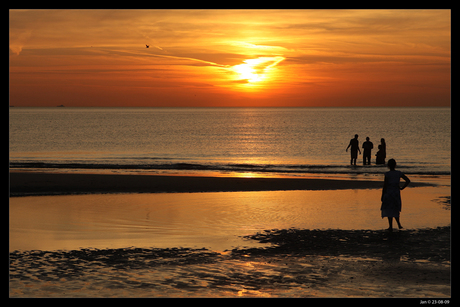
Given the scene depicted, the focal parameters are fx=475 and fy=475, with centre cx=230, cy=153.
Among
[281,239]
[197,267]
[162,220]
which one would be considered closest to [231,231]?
[281,239]

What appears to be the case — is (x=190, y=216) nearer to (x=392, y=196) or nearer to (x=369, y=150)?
(x=392, y=196)

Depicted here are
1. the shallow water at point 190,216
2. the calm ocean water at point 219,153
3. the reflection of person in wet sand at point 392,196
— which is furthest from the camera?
the calm ocean water at point 219,153

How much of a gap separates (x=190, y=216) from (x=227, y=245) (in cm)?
391

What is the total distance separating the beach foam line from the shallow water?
152 centimetres

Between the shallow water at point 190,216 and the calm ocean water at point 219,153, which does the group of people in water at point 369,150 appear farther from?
the shallow water at point 190,216

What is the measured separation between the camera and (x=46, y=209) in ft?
52.7

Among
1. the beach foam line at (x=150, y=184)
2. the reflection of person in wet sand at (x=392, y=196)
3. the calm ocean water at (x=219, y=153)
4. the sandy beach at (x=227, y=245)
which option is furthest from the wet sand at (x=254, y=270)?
the calm ocean water at (x=219, y=153)

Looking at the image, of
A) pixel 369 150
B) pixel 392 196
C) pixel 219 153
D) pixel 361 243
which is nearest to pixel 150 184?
pixel 392 196

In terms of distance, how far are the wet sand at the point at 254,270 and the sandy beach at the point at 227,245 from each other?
0.8 inches

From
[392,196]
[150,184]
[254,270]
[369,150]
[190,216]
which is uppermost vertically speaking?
[369,150]

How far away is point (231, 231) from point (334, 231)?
8.99ft

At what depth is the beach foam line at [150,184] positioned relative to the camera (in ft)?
69.2

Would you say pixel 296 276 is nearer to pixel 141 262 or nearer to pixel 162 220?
pixel 141 262

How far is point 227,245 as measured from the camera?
36.2ft
